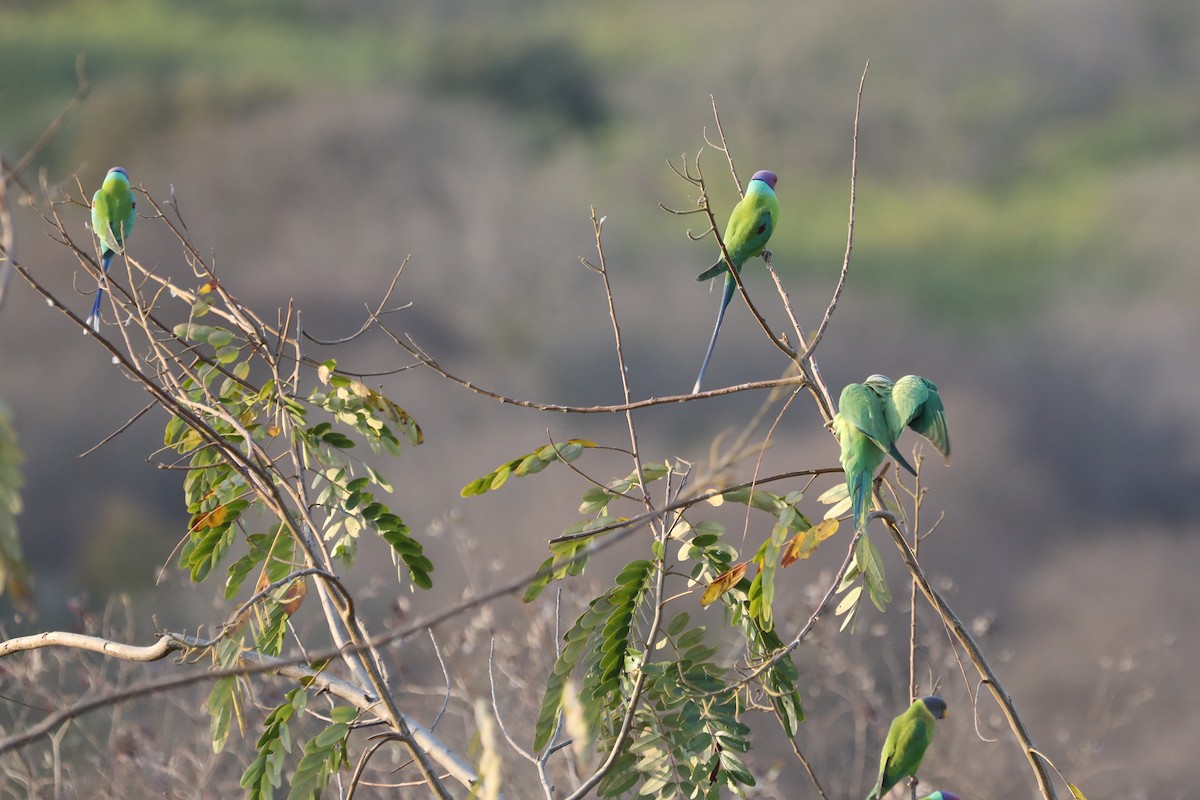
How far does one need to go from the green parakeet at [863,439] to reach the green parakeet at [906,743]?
351 millimetres

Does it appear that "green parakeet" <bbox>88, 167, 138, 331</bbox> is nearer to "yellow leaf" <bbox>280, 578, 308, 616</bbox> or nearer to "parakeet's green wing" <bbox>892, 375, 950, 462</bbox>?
"yellow leaf" <bbox>280, 578, 308, 616</bbox>

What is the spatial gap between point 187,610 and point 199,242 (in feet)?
6.41

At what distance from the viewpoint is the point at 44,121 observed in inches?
238

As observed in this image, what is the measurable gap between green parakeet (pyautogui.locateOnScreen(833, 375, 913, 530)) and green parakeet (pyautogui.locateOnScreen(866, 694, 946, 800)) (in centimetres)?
35

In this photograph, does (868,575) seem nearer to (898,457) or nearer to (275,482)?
(898,457)

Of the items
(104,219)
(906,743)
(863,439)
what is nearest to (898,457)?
(863,439)

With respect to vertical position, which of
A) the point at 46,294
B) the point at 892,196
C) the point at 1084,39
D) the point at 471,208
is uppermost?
the point at 1084,39

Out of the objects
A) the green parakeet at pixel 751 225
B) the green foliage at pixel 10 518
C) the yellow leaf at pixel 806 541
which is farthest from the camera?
the green parakeet at pixel 751 225

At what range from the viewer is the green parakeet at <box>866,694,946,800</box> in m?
1.72

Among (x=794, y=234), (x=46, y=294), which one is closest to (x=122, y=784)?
(x=46, y=294)

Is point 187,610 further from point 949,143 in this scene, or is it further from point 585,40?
point 949,143

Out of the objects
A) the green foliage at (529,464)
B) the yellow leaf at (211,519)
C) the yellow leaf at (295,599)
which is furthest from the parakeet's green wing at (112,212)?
the green foliage at (529,464)

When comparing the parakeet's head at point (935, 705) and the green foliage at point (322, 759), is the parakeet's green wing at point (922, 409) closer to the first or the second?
the parakeet's head at point (935, 705)

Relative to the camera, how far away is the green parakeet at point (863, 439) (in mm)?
1600
